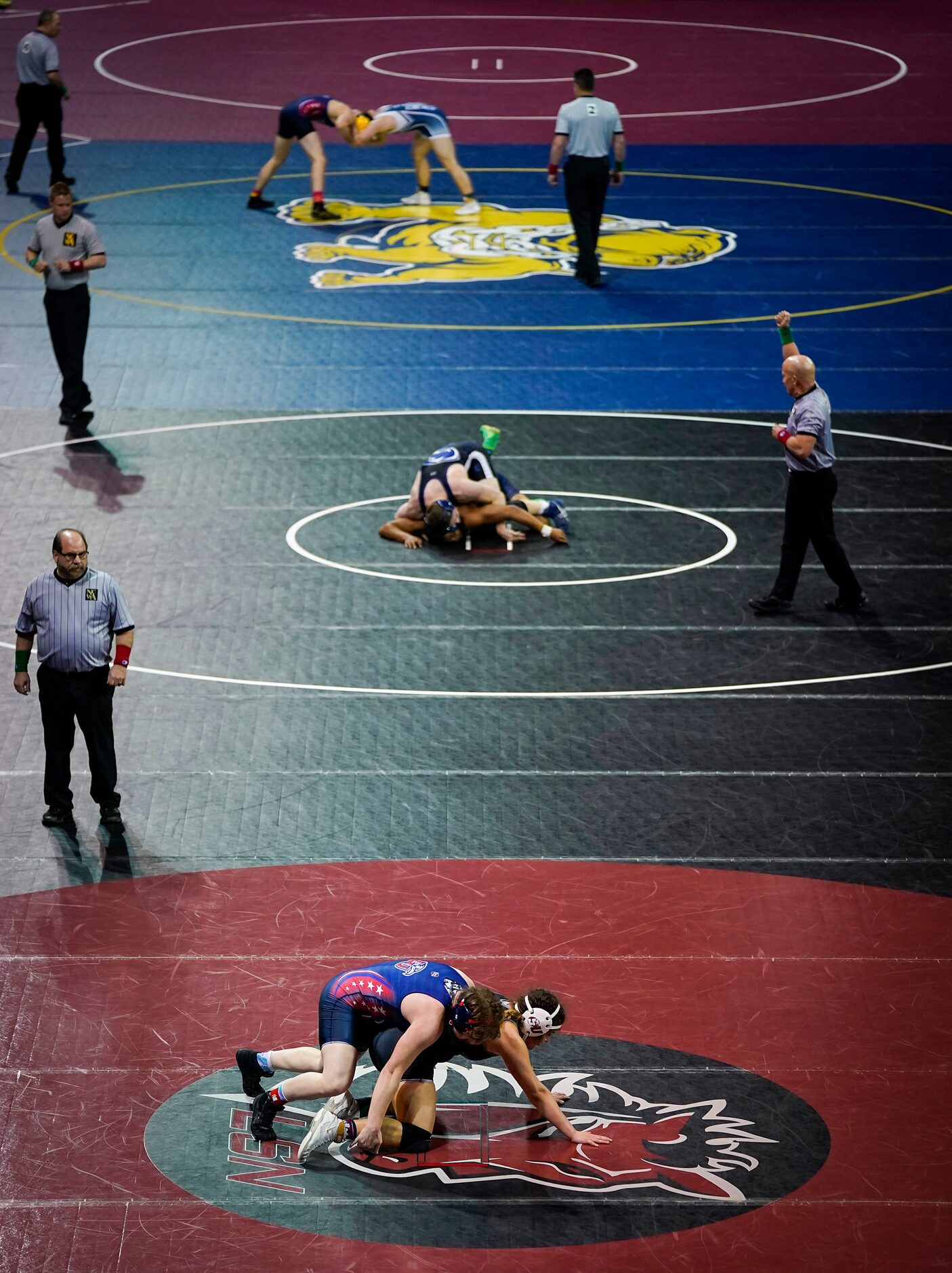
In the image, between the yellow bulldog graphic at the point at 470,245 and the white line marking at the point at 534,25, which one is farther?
the white line marking at the point at 534,25

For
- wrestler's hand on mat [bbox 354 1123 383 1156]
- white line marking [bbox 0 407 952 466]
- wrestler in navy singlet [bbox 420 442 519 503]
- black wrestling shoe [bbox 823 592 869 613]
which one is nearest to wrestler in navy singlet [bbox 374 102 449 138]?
white line marking [bbox 0 407 952 466]

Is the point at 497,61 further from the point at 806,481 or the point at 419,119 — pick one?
the point at 806,481

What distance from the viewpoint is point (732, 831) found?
8758 mm

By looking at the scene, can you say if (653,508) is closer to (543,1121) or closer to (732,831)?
(732,831)

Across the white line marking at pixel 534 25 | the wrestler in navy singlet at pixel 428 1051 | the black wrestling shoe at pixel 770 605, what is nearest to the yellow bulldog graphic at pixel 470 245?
the white line marking at pixel 534 25

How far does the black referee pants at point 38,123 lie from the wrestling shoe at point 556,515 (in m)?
8.71

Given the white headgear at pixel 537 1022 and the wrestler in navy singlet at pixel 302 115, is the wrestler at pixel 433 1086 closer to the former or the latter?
the white headgear at pixel 537 1022

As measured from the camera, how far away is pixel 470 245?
57.6ft

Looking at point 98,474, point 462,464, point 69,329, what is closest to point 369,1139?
point 462,464

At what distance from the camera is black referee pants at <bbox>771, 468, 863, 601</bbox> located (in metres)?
10.7

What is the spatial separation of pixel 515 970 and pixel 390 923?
2.20ft

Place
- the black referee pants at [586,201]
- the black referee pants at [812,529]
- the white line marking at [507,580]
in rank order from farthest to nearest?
the black referee pants at [586,201] → the white line marking at [507,580] → the black referee pants at [812,529]

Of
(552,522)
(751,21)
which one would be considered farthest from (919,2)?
(552,522)

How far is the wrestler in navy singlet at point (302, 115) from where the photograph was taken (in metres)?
17.3
